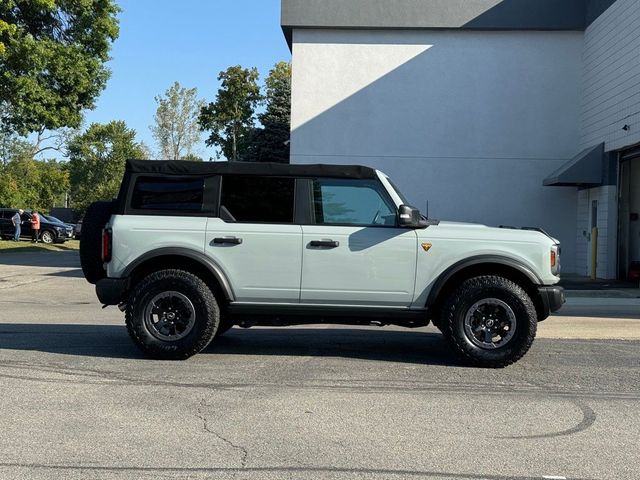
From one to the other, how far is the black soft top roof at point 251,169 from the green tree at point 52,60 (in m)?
19.7

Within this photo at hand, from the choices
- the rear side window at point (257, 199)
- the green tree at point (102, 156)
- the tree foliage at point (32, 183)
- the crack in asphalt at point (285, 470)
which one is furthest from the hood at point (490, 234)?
the green tree at point (102, 156)

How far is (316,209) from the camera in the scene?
7.62m

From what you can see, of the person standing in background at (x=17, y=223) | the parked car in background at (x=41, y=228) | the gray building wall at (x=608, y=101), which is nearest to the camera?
the gray building wall at (x=608, y=101)

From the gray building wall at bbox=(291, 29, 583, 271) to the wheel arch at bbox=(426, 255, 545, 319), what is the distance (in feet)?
47.8

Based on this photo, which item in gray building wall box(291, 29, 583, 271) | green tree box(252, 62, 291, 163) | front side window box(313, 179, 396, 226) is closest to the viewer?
front side window box(313, 179, 396, 226)

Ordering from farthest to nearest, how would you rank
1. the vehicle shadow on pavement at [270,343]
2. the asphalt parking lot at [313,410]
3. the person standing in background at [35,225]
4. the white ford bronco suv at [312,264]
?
1. the person standing in background at [35,225]
2. the vehicle shadow on pavement at [270,343]
3. the white ford bronco suv at [312,264]
4. the asphalt parking lot at [313,410]

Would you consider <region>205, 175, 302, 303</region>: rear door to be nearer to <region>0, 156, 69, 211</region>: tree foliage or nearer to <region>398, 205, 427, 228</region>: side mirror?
<region>398, 205, 427, 228</region>: side mirror

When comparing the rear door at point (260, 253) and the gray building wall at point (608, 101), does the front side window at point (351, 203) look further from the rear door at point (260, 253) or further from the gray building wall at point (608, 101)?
the gray building wall at point (608, 101)

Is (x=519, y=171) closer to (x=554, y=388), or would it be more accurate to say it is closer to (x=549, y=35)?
(x=549, y=35)

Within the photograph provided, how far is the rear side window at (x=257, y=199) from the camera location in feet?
25.0

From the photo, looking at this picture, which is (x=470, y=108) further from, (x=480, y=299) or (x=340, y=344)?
(x=480, y=299)

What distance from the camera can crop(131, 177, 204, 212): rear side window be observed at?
766 centimetres

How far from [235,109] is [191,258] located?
46439mm

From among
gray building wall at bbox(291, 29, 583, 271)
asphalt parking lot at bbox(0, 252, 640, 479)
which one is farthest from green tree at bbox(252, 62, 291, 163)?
asphalt parking lot at bbox(0, 252, 640, 479)
